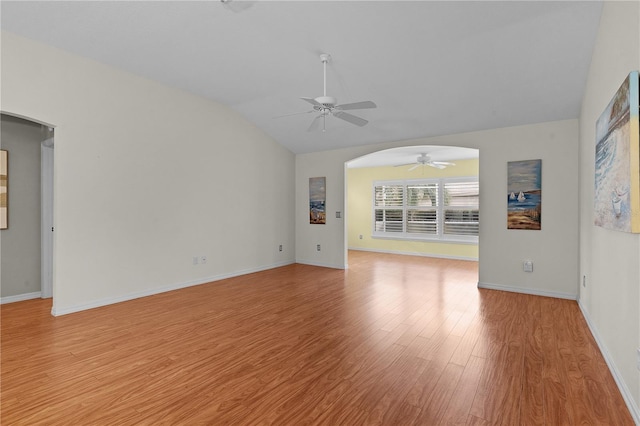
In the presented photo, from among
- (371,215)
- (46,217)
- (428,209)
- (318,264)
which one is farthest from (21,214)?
(428,209)

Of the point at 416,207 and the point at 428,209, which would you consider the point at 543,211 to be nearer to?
the point at 428,209

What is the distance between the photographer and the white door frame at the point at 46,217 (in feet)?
15.2

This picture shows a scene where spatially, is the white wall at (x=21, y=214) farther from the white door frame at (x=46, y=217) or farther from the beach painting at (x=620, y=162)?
the beach painting at (x=620, y=162)

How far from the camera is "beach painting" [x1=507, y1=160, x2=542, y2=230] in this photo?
4742mm

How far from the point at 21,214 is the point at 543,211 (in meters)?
7.61

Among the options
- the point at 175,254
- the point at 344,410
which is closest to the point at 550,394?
the point at 344,410

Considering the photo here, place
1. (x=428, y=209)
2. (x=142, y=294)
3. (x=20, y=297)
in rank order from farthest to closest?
(x=428, y=209) < (x=142, y=294) < (x=20, y=297)

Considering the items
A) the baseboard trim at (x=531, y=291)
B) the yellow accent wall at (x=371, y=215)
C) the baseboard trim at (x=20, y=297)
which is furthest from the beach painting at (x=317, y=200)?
the baseboard trim at (x=20, y=297)

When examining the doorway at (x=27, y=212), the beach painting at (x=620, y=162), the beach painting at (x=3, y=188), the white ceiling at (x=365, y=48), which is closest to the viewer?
the beach painting at (x=620, y=162)

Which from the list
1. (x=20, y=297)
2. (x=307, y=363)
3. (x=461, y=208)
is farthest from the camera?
(x=461, y=208)

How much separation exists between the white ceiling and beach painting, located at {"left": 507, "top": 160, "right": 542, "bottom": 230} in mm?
704

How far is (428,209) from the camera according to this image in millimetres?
8906

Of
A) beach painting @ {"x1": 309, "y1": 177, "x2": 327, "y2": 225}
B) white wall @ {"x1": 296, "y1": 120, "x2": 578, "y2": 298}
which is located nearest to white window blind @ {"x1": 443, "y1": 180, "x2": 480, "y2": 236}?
white wall @ {"x1": 296, "y1": 120, "x2": 578, "y2": 298}

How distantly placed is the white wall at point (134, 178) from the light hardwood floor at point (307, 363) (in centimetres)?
63
